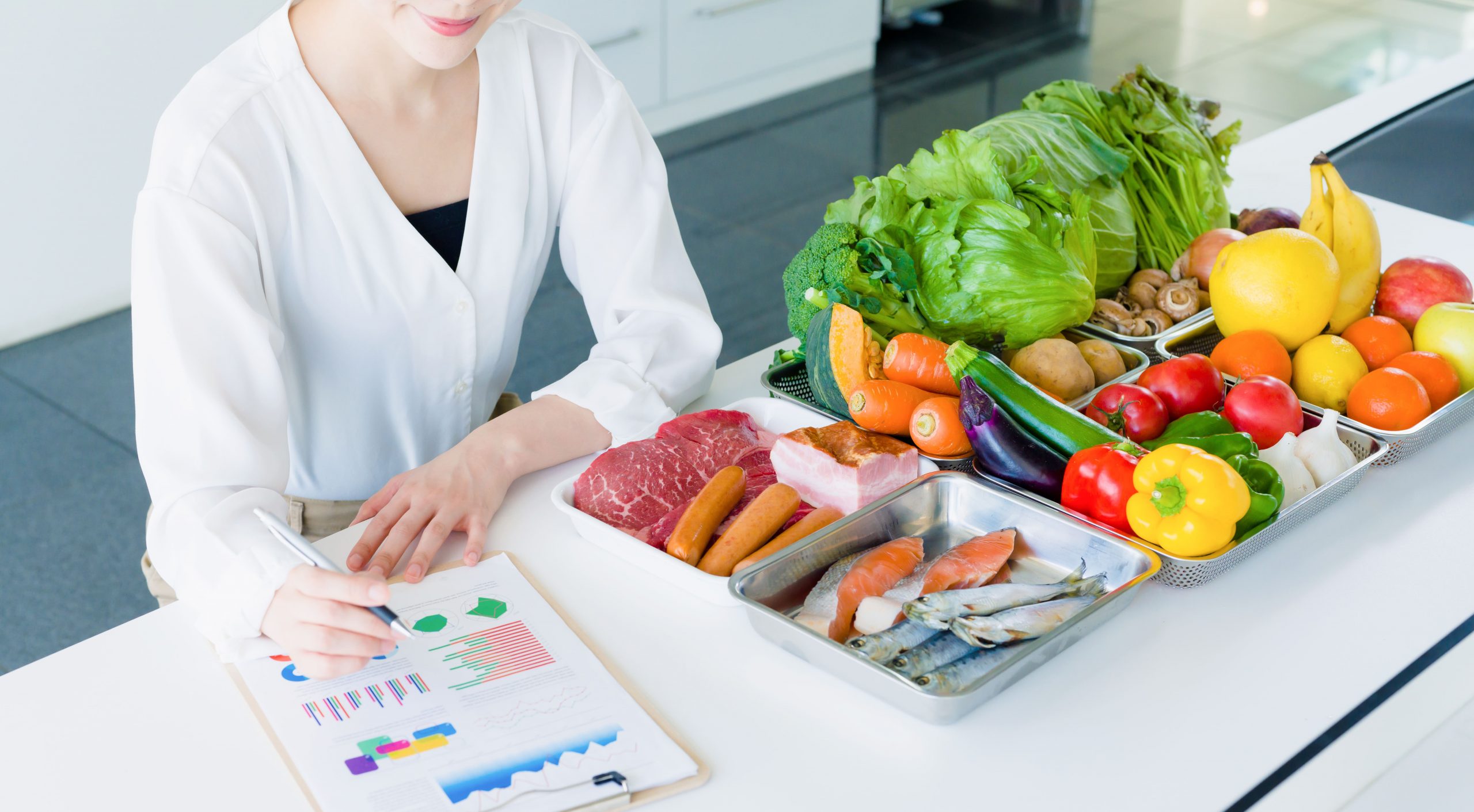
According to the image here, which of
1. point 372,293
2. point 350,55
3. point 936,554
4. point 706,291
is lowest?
point 706,291

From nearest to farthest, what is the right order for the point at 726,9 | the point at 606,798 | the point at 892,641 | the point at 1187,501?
Result: the point at 606,798
the point at 892,641
the point at 1187,501
the point at 726,9

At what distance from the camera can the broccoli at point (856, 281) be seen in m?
1.37

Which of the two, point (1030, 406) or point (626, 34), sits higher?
point (1030, 406)

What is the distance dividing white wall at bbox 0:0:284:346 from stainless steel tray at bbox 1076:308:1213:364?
8.83ft

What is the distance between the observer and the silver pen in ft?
3.09

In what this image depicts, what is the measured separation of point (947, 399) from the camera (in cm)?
123

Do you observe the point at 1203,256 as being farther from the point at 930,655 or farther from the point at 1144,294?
the point at 930,655

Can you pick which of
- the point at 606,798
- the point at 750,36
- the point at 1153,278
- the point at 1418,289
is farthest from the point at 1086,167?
the point at 750,36

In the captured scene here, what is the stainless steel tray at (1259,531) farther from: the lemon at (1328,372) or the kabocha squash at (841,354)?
the kabocha squash at (841,354)

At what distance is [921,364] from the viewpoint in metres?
1.28

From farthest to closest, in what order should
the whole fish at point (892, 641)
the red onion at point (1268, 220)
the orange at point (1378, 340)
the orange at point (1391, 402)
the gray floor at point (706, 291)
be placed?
the gray floor at point (706, 291) < the red onion at point (1268, 220) < the orange at point (1378, 340) < the orange at point (1391, 402) < the whole fish at point (892, 641)

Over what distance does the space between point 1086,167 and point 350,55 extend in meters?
0.93

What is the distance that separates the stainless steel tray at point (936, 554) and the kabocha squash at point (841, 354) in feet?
0.56

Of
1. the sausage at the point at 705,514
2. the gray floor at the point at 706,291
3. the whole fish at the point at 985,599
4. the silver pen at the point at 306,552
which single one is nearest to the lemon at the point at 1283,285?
the whole fish at the point at 985,599
